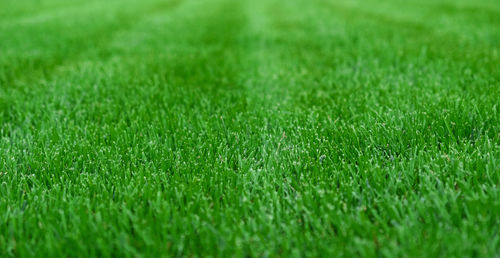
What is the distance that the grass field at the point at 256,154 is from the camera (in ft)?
4.33

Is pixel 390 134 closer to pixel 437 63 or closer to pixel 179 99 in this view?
pixel 179 99

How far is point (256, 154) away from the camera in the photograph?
197 centimetres

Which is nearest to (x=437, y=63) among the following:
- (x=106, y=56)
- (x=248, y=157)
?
(x=248, y=157)

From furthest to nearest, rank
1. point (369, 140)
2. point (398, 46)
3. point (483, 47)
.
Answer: point (398, 46) → point (483, 47) → point (369, 140)

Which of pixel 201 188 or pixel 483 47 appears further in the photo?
pixel 483 47

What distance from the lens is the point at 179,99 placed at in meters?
2.83

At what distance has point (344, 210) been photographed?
1.43 m

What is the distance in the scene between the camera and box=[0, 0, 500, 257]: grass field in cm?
132

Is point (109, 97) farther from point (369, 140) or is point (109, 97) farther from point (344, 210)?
point (344, 210)

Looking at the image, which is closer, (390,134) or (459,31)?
(390,134)

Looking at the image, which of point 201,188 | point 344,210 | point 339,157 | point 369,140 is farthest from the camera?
point 369,140

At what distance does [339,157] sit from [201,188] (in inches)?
24.8

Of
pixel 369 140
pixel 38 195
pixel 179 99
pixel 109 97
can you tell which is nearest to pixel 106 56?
pixel 109 97

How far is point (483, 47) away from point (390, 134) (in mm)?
2644
